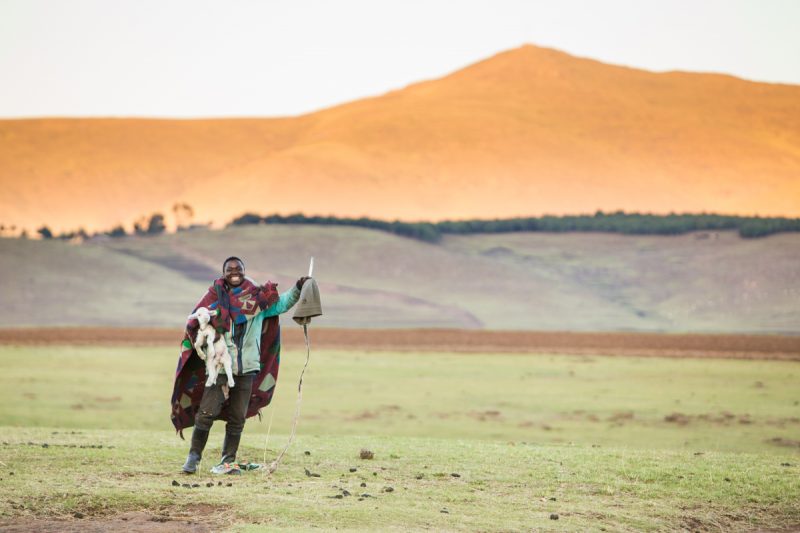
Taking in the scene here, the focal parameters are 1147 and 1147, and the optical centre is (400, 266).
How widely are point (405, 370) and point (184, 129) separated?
131 metres

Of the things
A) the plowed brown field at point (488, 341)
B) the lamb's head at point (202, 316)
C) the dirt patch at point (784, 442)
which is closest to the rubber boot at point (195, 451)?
the lamb's head at point (202, 316)

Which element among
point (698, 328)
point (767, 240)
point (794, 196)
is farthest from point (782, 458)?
point (794, 196)

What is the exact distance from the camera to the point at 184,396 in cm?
1410

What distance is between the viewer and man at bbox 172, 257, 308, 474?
13.6m

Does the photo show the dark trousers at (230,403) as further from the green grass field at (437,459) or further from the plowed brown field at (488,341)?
the plowed brown field at (488,341)

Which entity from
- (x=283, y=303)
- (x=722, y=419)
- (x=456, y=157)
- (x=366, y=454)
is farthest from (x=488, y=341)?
(x=456, y=157)

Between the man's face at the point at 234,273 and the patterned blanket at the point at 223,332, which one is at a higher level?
the man's face at the point at 234,273

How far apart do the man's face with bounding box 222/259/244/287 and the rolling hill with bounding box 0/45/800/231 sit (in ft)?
405

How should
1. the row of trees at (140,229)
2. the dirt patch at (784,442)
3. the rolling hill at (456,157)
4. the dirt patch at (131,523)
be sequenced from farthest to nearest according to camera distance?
1. the rolling hill at (456,157)
2. the row of trees at (140,229)
3. the dirt patch at (784,442)
4. the dirt patch at (131,523)

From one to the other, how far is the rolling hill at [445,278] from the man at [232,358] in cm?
6079

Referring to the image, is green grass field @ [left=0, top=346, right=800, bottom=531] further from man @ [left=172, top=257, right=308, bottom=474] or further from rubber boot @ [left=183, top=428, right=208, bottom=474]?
man @ [left=172, top=257, right=308, bottom=474]

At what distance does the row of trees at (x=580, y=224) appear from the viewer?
353 ft

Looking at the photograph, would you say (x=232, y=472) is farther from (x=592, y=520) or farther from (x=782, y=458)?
(x=782, y=458)

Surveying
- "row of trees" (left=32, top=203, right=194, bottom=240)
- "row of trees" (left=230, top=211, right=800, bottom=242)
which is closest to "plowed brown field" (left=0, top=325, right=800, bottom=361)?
"row of trees" (left=230, top=211, right=800, bottom=242)
